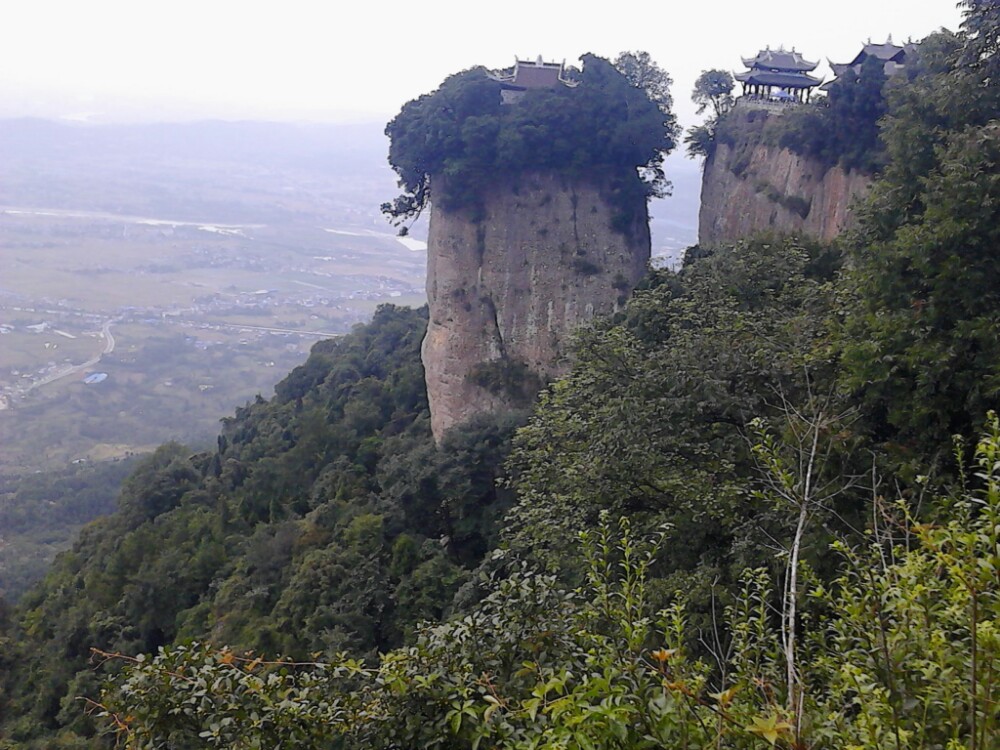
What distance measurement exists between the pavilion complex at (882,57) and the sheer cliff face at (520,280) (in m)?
5.26

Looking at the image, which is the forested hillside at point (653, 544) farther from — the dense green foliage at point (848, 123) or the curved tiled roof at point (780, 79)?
the curved tiled roof at point (780, 79)


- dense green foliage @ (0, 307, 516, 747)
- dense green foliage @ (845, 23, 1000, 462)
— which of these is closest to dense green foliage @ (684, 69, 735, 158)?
dense green foliage @ (0, 307, 516, 747)

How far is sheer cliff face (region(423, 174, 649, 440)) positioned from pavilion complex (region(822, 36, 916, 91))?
5263 millimetres

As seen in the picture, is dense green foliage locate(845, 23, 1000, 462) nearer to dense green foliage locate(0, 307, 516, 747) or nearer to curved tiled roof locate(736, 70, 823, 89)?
dense green foliage locate(0, 307, 516, 747)

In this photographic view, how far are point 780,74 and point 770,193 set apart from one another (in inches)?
164

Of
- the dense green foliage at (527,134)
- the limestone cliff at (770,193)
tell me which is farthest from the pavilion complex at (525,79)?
the limestone cliff at (770,193)

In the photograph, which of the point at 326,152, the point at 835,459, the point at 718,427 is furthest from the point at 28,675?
the point at 326,152

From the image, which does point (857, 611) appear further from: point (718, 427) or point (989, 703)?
point (718, 427)

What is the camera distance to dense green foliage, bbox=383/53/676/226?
17.7 metres

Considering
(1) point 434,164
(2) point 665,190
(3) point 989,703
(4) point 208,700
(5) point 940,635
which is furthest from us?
(2) point 665,190

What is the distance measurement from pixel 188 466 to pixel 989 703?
71.6 ft

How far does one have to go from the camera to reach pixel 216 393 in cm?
5375

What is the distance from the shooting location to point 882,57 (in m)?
17.0

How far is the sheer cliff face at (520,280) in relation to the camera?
18.7 m
